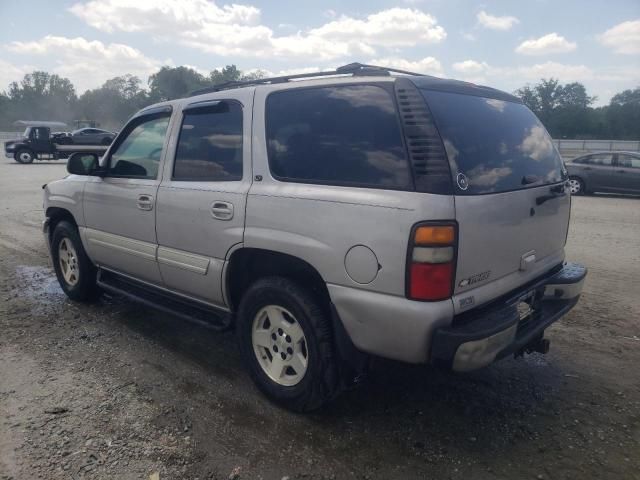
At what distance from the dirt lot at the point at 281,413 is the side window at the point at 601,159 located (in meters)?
11.5

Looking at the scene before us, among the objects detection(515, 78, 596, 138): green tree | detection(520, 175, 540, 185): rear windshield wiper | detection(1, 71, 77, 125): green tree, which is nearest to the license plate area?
detection(520, 175, 540, 185): rear windshield wiper

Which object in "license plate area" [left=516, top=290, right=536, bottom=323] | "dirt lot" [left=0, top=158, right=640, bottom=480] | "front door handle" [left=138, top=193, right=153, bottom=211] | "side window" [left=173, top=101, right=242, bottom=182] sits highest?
"side window" [left=173, top=101, right=242, bottom=182]

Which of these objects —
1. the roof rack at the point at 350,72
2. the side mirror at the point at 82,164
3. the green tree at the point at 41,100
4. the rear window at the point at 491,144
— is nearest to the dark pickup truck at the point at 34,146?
the side mirror at the point at 82,164

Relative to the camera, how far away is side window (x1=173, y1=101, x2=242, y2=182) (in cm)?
331

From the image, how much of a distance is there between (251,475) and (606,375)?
265cm

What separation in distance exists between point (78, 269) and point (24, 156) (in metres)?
24.7

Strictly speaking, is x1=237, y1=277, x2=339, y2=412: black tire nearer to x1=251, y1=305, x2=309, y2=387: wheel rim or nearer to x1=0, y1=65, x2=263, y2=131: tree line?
x1=251, y1=305, x2=309, y2=387: wheel rim

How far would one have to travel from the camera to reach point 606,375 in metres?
3.54

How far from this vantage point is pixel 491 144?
9.19 feet

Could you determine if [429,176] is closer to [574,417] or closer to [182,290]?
[574,417]

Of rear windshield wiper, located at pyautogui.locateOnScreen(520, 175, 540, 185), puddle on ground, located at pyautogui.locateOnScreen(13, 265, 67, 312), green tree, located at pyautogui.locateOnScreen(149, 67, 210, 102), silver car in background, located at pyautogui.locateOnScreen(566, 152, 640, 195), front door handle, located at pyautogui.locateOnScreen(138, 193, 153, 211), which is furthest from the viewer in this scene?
green tree, located at pyautogui.locateOnScreen(149, 67, 210, 102)

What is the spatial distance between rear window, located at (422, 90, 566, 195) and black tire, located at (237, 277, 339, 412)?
42.6 inches

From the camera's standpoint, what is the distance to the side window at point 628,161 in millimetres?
13766

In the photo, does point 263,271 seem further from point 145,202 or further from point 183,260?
point 145,202
